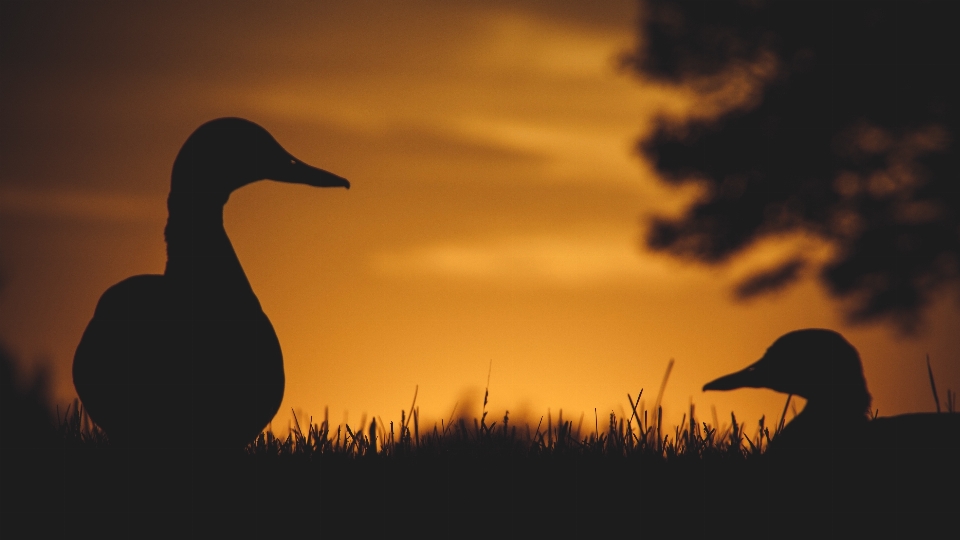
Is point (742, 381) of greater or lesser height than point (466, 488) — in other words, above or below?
above

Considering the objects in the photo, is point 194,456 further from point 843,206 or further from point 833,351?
point 843,206

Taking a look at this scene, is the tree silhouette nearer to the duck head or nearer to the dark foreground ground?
the duck head

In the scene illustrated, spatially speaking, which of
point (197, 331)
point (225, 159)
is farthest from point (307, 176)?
point (197, 331)

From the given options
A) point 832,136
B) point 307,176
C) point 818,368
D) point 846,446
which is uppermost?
point 832,136

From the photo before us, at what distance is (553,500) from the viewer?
13.9 ft

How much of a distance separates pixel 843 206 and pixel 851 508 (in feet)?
19.8

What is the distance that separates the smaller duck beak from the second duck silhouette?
7.35 ft

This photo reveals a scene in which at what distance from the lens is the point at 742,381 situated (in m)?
5.37

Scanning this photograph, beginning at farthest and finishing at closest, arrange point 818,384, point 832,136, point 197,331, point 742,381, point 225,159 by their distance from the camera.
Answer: point 832,136 → point 742,381 → point 818,384 → point 225,159 → point 197,331

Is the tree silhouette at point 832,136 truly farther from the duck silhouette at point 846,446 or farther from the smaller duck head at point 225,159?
the smaller duck head at point 225,159

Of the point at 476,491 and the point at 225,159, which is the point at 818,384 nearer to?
the point at 476,491

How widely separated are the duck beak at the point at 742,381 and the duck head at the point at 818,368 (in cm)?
10

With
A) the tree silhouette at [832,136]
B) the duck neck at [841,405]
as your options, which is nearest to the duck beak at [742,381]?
the duck neck at [841,405]

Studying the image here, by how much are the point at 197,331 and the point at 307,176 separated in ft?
3.05
